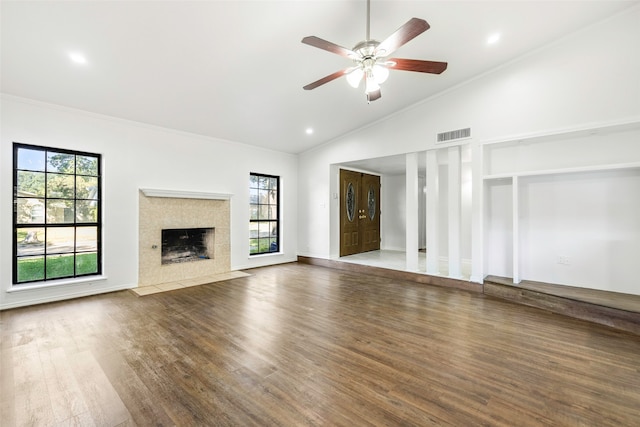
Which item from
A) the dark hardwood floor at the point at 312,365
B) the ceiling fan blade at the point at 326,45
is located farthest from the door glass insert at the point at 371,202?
the ceiling fan blade at the point at 326,45

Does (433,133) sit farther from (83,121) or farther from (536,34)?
(83,121)

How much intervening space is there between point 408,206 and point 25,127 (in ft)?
21.1

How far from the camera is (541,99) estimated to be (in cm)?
420

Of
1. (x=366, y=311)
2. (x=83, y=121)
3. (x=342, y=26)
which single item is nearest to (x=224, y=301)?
(x=366, y=311)

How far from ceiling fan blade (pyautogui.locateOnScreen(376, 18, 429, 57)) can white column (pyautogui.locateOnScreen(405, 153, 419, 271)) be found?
3.37 metres

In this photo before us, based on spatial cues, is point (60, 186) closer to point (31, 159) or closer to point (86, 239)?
point (31, 159)

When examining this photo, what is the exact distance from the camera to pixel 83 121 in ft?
14.6

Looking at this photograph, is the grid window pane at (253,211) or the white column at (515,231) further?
the grid window pane at (253,211)

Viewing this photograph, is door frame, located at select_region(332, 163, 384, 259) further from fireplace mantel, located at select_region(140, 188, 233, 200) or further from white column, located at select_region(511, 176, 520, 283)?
white column, located at select_region(511, 176, 520, 283)

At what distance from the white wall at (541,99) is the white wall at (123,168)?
3.46 metres

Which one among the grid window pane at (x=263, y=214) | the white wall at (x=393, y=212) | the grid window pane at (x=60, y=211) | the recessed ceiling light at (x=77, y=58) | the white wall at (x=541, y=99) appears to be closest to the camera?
the recessed ceiling light at (x=77, y=58)

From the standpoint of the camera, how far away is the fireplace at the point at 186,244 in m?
5.46

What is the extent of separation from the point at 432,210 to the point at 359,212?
2784mm

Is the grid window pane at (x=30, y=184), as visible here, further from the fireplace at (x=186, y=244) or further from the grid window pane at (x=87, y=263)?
the fireplace at (x=186, y=244)
